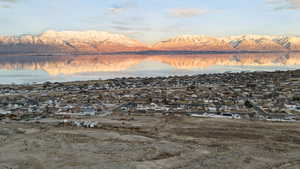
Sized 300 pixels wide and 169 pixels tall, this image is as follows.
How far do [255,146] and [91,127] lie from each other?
5823 millimetres

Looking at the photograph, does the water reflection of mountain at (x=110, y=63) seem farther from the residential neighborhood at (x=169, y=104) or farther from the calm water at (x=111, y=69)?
the residential neighborhood at (x=169, y=104)

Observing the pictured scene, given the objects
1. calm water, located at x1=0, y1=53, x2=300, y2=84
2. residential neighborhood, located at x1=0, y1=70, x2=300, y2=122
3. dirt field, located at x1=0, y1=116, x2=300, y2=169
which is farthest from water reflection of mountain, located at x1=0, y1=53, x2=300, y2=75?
dirt field, located at x1=0, y1=116, x2=300, y2=169

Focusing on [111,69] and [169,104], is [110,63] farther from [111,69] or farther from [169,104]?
[169,104]

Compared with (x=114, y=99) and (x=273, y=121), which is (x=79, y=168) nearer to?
(x=273, y=121)

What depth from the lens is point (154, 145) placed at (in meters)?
8.91

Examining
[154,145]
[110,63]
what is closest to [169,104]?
[154,145]

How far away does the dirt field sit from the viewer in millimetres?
7605

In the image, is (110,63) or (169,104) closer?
(169,104)

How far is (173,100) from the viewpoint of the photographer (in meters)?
16.4

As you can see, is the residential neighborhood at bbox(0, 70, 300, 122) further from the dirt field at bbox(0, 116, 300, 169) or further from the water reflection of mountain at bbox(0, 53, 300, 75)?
the water reflection of mountain at bbox(0, 53, 300, 75)

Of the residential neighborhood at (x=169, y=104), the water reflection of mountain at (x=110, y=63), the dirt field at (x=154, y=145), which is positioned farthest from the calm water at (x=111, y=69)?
the dirt field at (x=154, y=145)

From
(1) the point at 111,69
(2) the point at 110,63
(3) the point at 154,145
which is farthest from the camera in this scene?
(2) the point at 110,63

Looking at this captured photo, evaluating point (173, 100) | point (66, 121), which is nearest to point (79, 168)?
point (66, 121)

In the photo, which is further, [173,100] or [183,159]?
[173,100]
